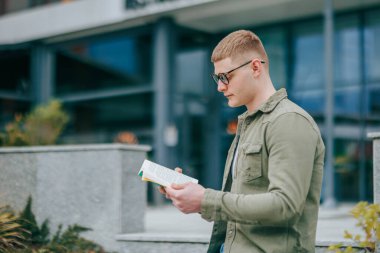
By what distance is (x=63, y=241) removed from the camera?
240 inches

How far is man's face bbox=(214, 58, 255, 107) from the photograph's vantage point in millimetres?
2348

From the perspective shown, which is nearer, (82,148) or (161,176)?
(161,176)

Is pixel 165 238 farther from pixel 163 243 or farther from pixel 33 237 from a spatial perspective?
pixel 33 237

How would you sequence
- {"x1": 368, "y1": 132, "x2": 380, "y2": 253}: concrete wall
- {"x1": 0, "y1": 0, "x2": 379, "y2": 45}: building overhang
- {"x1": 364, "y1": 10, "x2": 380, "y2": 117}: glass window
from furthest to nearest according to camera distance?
{"x1": 0, "y1": 0, "x2": 379, "y2": 45}: building overhang → {"x1": 364, "y1": 10, "x2": 380, "y2": 117}: glass window → {"x1": 368, "y1": 132, "x2": 380, "y2": 253}: concrete wall

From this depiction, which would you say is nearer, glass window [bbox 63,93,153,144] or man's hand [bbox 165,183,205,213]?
man's hand [bbox 165,183,205,213]

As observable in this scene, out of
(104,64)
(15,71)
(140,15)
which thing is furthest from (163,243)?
(15,71)

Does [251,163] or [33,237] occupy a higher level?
[251,163]

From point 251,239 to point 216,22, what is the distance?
12.8 meters

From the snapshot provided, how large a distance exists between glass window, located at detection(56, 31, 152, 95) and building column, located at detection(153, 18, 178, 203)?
0.60m

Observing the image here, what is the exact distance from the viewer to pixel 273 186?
2.09 m

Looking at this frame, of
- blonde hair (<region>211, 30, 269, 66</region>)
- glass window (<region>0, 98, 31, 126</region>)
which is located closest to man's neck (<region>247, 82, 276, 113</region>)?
blonde hair (<region>211, 30, 269, 66</region>)

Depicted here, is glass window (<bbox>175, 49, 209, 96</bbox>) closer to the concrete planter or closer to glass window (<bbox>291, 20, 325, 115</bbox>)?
glass window (<bbox>291, 20, 325, 115</bbox>)

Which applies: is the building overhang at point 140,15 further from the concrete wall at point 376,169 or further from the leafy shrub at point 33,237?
the concrete wall at point 376,169

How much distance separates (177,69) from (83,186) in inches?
349
